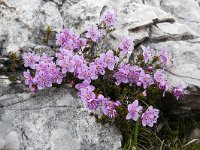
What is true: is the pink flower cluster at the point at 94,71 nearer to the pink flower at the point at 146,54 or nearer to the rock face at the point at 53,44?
the pink flower at the point at 146,54

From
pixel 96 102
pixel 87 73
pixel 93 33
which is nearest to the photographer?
pixel 96 102

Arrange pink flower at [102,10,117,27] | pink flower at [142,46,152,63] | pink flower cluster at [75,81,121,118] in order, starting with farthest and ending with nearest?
pink flower at [102,10,117,27] → pink flower at [142,46,152,63] → pink flower cluster at [75,81,121,118]

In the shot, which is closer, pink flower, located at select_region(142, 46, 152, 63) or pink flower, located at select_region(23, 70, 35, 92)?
pink flower, located at select_region(23, 70, 35, 92)

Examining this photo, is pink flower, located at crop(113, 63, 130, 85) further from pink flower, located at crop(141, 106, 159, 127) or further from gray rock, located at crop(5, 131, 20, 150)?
gray rock, located at crop(5, 131, 20, 150)

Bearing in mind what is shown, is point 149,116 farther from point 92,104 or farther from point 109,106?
point 92,104

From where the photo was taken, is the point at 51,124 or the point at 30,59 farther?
the point at 30,59

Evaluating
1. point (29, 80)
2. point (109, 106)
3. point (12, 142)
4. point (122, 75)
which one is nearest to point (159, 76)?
point (122, 75)

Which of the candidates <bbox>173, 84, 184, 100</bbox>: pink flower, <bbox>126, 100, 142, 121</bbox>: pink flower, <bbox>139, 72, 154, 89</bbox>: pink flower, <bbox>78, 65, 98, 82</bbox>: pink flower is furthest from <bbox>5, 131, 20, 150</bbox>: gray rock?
<bbox>173, 84, 184, 100</bbox>: pink flower

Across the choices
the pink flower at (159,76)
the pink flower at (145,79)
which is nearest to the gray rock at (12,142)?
the pink flower at (145,79)

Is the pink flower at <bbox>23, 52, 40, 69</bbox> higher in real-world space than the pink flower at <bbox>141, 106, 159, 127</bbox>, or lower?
higher
